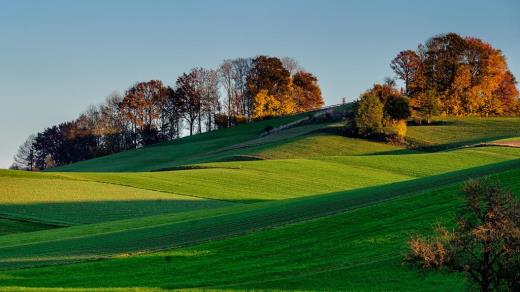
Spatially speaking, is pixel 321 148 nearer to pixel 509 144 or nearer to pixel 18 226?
pixel 509 144

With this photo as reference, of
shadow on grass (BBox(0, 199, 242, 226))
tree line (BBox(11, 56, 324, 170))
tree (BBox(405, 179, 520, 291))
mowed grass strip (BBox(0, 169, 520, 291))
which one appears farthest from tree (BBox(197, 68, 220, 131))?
tree (BBox(405, 179, 520, 291))

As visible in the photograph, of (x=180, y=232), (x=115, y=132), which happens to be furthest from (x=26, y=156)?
(x=180, y=232)

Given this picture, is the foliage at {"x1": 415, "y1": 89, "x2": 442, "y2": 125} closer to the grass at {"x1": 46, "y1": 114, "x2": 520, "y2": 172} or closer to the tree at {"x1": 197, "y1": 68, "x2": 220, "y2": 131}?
the grass at {"x1": 46, "y1": 114, "x2": 520, "y2": 172}

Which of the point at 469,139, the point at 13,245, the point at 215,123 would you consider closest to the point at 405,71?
the point at 469,139

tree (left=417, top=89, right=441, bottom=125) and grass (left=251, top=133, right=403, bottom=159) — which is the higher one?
tree (left=417, top=89, right=441, bottom=125)

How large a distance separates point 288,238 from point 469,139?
65.7m

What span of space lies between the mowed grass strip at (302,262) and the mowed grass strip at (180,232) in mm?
2013

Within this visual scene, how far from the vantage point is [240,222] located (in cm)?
3916

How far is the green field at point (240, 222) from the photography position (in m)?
27.2

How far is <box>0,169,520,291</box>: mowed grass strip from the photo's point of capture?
25.5m

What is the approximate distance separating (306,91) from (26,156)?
201 ft

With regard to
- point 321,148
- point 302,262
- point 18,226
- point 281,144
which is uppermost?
point 281,144

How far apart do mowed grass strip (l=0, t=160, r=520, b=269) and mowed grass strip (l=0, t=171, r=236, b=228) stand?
23.4 feet

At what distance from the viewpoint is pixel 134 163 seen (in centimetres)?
10706
